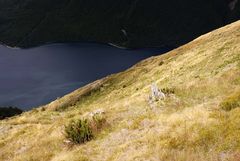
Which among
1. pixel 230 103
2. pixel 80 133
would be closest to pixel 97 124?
pixel 80 133

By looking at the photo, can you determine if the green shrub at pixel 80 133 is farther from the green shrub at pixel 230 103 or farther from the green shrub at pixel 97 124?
the green shrub at pixel 230 103

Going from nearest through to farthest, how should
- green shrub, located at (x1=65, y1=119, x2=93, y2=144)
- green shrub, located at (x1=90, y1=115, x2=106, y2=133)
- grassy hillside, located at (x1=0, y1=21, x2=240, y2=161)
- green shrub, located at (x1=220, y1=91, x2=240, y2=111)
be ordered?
1. grassy hillside, located at (x1=0, y1=21, x2=240, y2=161)
2. green shrub, located at (x1=220, y1=91, x2=240, y2=111)
3. green shrub, located at (x1=65, y1=119, x2=93, y2=144)
4. green shrub, located at (x1=90, y1=115, x2=106, y2=133)

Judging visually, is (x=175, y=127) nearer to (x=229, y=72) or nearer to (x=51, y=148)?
(x=51, y=148)

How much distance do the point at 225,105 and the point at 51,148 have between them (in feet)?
30.7

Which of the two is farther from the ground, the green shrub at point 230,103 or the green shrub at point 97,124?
the green shrub at point 97,124

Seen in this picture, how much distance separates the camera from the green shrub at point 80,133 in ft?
68.3

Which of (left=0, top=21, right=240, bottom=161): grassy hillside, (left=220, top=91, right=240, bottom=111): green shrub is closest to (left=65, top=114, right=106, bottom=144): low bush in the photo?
(left=0, top=21, right=240, bottom=161): grassy hillside

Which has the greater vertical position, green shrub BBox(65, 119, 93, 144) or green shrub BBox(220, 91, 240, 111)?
green shrub BBox(65, 119, 93, 144)

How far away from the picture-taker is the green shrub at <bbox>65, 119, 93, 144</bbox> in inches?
819

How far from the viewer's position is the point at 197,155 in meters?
14.0

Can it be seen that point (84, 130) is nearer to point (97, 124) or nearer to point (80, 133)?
point (80, 133)

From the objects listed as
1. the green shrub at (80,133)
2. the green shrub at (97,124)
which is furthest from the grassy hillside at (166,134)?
the green shrub at (80,133)

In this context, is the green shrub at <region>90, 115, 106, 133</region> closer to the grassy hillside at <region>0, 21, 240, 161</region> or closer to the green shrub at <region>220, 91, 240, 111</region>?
the grassy hillside at <region>0, 21, 240, 161</region>

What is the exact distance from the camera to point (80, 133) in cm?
2114
